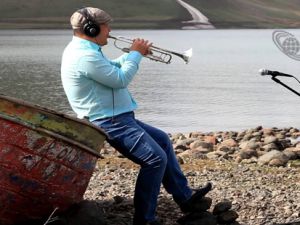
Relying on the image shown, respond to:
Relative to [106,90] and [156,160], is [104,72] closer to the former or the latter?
[106,90]

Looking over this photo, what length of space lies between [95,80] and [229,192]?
315 cm

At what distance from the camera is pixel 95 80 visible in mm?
7180

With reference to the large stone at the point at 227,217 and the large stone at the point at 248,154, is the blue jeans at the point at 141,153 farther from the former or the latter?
the large stone at the point at 248,154

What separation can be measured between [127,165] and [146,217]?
16.8 feet

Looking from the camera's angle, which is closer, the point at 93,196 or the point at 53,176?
the point at 53,176

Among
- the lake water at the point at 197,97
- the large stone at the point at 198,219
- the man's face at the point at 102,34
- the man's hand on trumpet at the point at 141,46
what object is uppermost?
the man's face at the point at 102,34

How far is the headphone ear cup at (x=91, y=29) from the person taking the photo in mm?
7191

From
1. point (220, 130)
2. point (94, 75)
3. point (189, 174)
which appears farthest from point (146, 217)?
point (220, 130)

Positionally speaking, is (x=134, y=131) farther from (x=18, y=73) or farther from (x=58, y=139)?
(x=18, y=73)

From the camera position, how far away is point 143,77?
64.0 metres

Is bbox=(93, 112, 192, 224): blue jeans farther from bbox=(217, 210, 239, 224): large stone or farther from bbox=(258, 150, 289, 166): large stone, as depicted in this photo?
bbox=(258, 150, 289, 166): large stone

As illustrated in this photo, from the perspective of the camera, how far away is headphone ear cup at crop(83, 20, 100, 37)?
719 centimetres

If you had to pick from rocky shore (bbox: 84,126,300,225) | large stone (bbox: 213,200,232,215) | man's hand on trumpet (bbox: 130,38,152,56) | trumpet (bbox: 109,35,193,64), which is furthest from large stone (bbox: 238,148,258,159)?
man's hand on trumpet (bbox: 130,38,152,56)

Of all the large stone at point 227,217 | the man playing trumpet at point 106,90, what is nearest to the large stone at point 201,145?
the large stone at point 227,217
